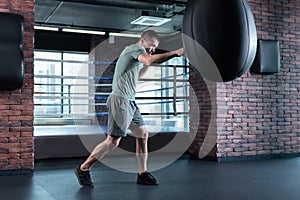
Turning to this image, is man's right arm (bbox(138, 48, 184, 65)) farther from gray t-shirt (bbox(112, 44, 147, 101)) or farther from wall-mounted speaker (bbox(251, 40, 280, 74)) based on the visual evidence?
wall-mounted speaker (bbox(251, 40, 280, 74))

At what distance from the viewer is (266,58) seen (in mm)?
5277

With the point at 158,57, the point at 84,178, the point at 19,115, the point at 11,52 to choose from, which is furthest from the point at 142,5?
the point at 84,178

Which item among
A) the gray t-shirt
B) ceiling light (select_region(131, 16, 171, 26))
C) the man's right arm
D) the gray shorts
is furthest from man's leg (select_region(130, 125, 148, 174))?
ceiling light (select_region(131, 16, 171, 26))

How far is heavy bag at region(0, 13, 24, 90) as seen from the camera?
12.8 feet

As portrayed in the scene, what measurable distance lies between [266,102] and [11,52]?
3676mm

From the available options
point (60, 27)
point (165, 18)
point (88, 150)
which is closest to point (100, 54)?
point (60, 27)

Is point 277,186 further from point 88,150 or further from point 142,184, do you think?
point 88,150

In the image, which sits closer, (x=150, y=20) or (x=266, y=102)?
(x=266, y=102)

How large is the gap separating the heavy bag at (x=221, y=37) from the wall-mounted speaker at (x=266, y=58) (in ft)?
9.66

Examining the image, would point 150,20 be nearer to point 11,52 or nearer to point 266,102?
point 266,102

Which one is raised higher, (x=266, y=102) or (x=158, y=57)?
(x=158, y=57)

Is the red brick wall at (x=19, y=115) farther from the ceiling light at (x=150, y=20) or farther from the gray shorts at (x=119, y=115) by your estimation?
the ceiling light at (x=150, y=20)

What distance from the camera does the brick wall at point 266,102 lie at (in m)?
5.22

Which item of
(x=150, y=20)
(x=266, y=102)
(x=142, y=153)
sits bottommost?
(x=142, y=153)
